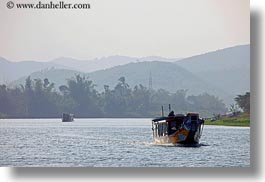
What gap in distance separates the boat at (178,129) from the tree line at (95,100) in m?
0.06

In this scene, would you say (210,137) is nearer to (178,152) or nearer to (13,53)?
(178,152)

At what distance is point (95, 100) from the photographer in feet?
71.3

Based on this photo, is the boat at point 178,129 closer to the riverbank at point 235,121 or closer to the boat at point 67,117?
the riverbank at point 235,121

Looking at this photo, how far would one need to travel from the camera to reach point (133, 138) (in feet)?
70.8

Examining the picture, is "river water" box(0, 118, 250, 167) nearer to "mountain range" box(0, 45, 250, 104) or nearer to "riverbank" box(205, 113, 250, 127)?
"riverbank" box(205, 113, 250, 127)

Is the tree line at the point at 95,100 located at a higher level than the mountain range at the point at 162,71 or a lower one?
lower

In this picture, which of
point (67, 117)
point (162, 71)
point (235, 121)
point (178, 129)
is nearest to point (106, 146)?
point (67, 117)

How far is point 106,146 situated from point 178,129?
612 millimetres

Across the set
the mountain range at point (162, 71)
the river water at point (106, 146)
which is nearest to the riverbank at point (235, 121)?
the river water at point (106, 146)

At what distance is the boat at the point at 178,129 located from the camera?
2169cm

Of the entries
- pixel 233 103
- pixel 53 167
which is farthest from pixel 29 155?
pixel 233 103

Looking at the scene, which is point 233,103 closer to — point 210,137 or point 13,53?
point 210,137

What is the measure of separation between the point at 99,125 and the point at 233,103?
1.06m

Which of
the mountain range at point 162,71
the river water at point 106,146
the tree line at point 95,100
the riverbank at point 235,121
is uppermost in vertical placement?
the mountain range at point 162,71
